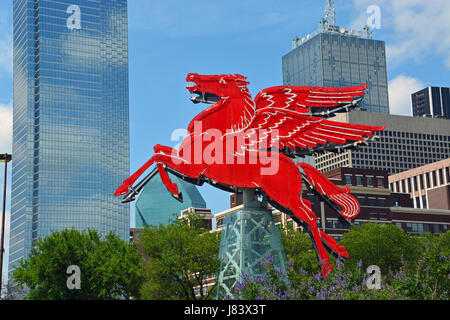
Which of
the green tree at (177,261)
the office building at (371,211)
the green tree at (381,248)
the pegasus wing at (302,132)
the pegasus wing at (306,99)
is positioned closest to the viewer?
the pegasus wing at (302,132)

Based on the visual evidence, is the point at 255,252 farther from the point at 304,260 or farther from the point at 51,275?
the point at 304,260

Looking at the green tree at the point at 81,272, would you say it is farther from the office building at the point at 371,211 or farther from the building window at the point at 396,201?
the building window at the point at 396,201

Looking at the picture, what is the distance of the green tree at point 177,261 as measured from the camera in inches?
2960

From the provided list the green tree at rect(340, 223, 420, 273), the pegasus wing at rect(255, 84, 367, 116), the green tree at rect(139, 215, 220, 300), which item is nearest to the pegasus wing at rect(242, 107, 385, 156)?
the pegasus wing at rect(255, 84, 367, 116)

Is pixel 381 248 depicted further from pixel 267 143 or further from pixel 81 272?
pixel 81 272

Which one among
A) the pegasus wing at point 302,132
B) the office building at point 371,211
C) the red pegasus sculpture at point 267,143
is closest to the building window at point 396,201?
the office building at point 371,211

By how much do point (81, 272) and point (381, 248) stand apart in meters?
40.5

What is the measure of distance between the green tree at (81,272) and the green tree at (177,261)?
4290 millimetres

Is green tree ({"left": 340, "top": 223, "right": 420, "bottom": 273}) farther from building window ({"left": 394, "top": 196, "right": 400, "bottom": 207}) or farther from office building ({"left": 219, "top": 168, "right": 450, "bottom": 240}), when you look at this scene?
building window ({"left": 394, "top": 196, "right": 400, "bottom": 207})

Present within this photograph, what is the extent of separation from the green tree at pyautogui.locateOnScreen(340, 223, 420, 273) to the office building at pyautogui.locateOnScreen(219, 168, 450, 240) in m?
38.1

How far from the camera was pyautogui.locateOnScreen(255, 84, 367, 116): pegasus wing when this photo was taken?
6341 centimetres

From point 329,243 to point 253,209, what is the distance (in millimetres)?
6294
